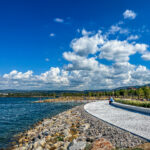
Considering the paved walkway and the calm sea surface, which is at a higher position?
the paved walkway

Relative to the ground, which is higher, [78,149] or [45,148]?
[78,149]

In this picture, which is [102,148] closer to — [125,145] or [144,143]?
[125,145]

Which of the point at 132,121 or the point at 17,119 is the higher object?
the point at 132,121

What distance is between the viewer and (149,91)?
6009cm

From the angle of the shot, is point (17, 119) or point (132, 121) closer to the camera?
point (132, 121)

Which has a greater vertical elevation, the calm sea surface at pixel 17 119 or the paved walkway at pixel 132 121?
the paved walkway at pixel 132 121

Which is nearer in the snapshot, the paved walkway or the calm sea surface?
the paved walkway

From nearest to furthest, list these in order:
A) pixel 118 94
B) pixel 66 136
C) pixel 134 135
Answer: pixel 134 135 < pixel 66 136 < pixel 118 94

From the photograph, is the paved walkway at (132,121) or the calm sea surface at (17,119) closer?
the paved walkway at (132,121)

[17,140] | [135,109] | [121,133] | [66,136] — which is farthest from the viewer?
[135,109]

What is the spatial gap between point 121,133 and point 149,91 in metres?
58.6

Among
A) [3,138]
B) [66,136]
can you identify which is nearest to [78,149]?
[66,136]

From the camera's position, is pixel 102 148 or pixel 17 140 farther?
pixel 17 140

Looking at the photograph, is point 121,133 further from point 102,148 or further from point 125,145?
point 102,148
